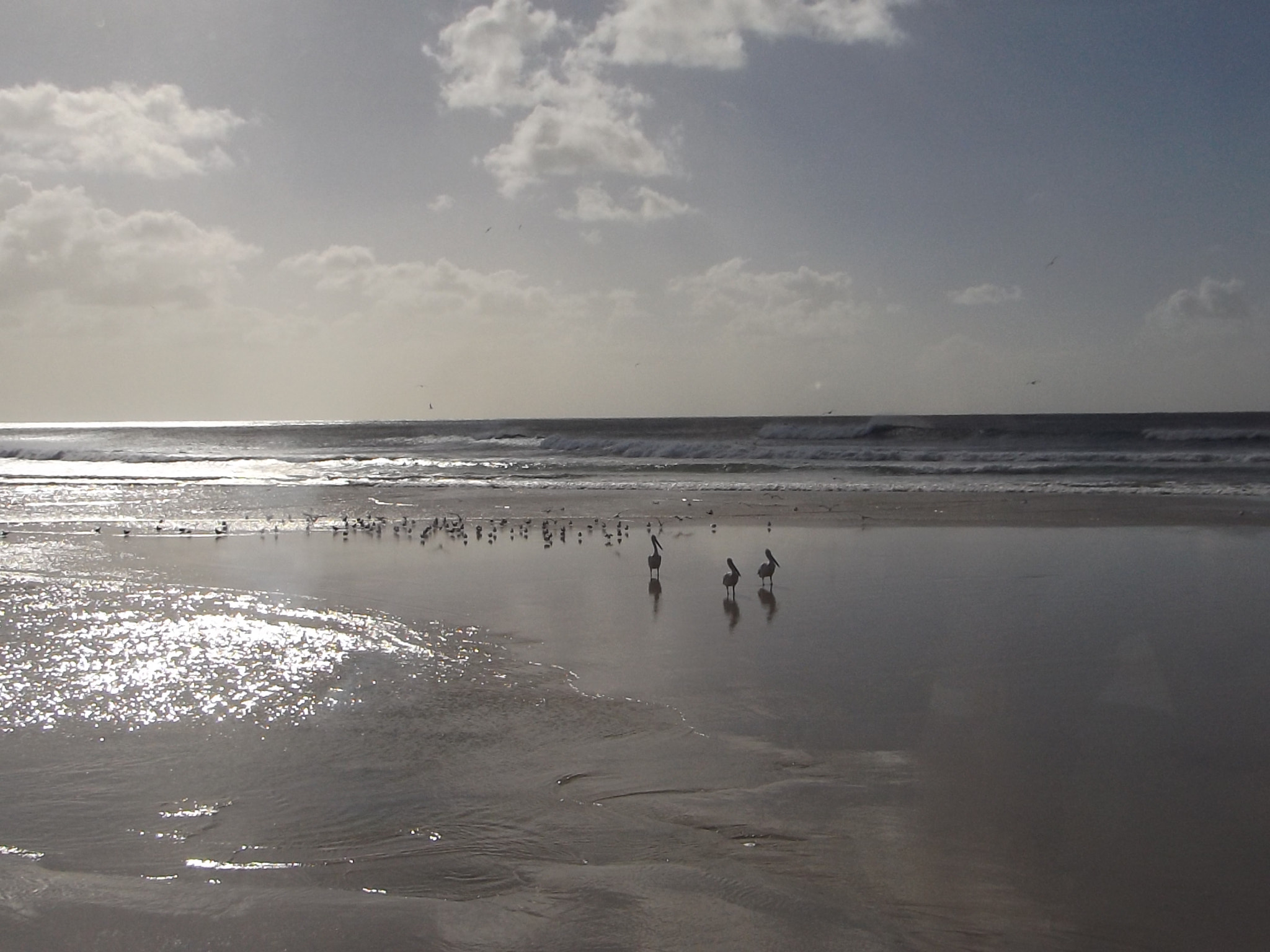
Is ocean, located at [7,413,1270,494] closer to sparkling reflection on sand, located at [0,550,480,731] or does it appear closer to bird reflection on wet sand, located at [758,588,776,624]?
bird reflection on wet sand, located at [758,588,776,624]

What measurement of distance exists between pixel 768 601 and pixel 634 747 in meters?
4.80

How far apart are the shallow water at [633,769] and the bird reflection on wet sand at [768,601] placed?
0.13 m

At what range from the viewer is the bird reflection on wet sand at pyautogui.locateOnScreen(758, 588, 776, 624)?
33.1 ft

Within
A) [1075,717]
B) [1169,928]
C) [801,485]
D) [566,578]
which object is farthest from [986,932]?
[801,485]

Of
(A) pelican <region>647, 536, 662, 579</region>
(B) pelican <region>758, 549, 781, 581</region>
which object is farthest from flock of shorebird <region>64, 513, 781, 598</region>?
(B) pelican <region>758, 549, 781, 581</region>

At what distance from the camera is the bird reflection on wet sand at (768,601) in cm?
1009

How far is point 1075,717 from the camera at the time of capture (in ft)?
22.1

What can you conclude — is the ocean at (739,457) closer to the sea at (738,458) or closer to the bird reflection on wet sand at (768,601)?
the sea at (738,458)

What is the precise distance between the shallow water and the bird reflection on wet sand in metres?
0.13

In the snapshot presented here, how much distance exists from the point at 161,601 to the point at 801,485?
18198 mm

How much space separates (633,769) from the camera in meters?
5.79

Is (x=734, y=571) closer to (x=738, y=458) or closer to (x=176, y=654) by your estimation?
(x=176, y=654)

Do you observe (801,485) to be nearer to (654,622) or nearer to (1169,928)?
(654,622)

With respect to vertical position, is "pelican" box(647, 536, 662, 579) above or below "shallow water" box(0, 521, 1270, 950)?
above
